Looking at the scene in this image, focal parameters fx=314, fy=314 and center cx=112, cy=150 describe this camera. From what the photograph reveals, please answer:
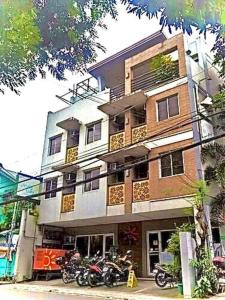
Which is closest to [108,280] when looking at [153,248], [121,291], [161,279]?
[121,291]

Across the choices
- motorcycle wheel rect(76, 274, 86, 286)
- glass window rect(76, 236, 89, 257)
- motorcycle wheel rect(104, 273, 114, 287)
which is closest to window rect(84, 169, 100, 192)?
glass window rect(76, 236, 89, 257)

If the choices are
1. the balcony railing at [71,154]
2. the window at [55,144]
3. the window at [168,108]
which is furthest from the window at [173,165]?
the window at [55,144]

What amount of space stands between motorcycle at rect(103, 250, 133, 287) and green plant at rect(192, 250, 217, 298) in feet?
12.5

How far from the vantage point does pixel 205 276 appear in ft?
31.7

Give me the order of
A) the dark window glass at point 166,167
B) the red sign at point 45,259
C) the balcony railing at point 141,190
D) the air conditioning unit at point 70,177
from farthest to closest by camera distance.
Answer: the air conditioning unit at point 70,177, the red sign at point 45,259, the balcony railing at point 141,190, the dark window glass at point 166,167

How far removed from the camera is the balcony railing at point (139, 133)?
14806 millimetres

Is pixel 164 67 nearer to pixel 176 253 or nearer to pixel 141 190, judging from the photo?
pixel 141 190

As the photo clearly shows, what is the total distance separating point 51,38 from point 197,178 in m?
10.4

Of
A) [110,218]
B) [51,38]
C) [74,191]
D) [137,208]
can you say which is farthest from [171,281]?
[51,38]

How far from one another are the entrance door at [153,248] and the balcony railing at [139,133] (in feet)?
15.0

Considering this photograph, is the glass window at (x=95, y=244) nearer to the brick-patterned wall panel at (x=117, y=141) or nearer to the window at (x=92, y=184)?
the window at (x=92, y=184)

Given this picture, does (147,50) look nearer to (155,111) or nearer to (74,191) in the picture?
(155,111)

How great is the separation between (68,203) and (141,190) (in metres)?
4.66

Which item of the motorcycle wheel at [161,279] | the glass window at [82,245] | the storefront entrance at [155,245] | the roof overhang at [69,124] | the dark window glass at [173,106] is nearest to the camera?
the motorcycle wheel at [161,279]
